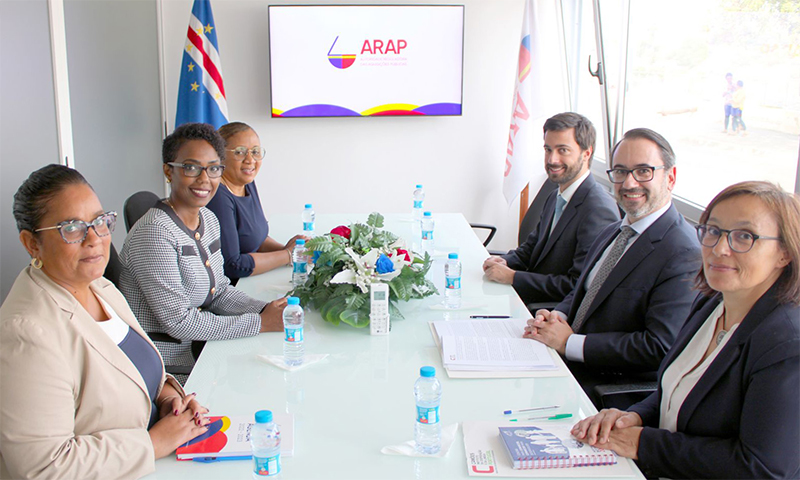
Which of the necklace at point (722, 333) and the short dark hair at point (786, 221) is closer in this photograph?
the short dark hair at point (786, 221)

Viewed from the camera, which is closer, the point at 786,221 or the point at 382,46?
the point at 786,221

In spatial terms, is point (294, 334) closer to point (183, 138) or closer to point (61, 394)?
point (61, 394)

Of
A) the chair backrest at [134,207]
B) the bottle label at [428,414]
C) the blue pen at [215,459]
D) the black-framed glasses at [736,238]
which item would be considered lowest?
the blue pen at [215,459]

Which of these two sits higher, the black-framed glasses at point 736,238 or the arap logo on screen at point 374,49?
the arap logo on screen at point 374,49

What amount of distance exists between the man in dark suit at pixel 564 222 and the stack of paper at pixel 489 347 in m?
0.66

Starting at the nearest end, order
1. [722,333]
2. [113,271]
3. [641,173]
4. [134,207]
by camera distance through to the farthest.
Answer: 1. [722,333]
2. [641,173]
3. [113,271]
4. [134,207]

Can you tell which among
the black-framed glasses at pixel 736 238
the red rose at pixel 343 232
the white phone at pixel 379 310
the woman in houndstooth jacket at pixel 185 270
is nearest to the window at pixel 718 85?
the black-framed glasses at pixel 736 238

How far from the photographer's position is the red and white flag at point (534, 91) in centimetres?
498

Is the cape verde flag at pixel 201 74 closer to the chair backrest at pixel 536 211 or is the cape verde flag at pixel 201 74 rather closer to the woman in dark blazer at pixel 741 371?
the chair backrest at pixel 536 211

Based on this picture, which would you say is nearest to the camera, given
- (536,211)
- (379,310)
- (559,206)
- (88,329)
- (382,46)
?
(88,329)

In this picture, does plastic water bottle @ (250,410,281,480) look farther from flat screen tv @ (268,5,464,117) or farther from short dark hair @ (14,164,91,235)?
flat screen tv @ (268,5,464,117)

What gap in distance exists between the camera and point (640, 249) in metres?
2.20

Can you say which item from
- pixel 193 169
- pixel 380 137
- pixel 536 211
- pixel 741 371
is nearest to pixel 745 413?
pixel 741 371

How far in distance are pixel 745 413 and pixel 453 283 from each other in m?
1.27
